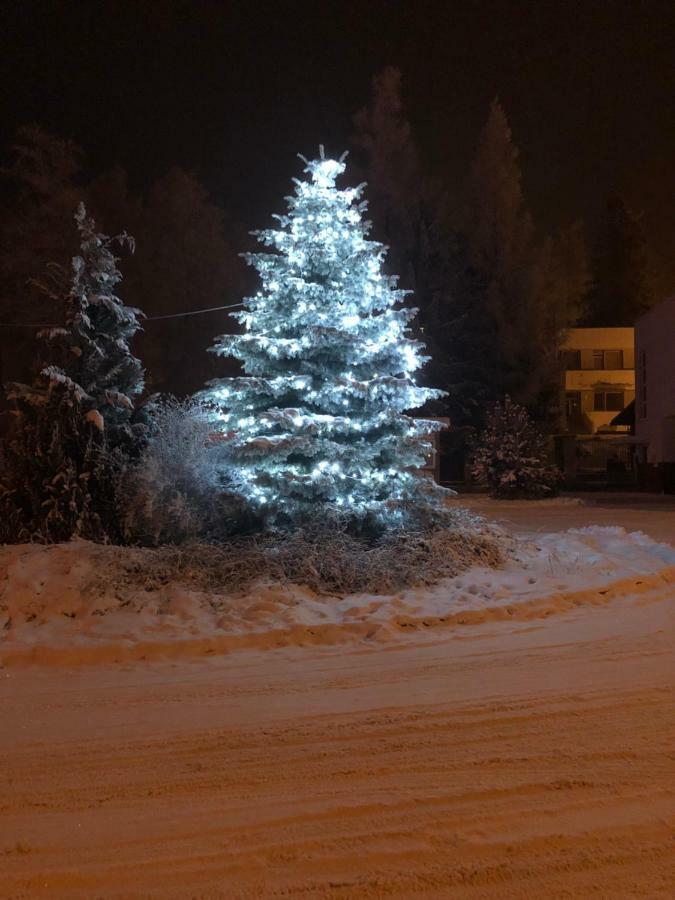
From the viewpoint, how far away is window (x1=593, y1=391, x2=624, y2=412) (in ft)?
159

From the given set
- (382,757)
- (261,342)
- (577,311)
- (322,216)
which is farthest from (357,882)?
(577,311)

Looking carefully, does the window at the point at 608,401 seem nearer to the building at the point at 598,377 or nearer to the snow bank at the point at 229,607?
the building at the point at 598,377

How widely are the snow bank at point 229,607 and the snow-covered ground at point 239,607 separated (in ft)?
0.04

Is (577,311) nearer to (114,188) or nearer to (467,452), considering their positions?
(467,452)

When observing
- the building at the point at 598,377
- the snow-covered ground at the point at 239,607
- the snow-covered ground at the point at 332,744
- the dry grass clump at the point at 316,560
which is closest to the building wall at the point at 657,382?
the building at the point at 598,377

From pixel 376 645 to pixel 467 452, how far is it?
26673 millimetres

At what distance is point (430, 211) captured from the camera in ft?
113

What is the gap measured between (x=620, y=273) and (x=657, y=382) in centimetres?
3954

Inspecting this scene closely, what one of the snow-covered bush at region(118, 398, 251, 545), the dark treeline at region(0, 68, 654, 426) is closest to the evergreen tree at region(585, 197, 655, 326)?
the dark treeline at region(0, 68, 654, 426)

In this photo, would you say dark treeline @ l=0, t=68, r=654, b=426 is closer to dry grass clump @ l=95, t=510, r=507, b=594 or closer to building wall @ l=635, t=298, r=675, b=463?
building wall @ l=635, t=298, r=675, b=463

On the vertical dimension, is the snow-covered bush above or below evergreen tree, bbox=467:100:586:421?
below

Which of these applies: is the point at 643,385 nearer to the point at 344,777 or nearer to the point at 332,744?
the point at 332,744

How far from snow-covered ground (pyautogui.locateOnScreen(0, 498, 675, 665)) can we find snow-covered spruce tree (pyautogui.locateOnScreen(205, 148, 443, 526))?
1819 millimetres

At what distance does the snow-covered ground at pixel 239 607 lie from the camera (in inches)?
301
